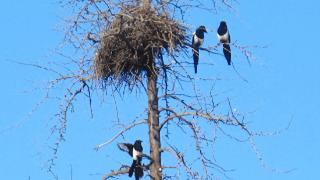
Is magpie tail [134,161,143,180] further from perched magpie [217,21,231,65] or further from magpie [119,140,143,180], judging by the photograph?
perched magpie [217,21,231,65]

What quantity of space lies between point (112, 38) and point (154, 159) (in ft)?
3.86

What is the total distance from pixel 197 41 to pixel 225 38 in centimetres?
72

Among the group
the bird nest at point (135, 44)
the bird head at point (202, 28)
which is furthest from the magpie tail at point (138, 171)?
the bird head at point (202, 28)

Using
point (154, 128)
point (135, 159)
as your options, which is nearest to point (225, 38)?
point (154, 128)

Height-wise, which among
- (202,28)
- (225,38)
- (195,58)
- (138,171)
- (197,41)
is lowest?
(138,171)

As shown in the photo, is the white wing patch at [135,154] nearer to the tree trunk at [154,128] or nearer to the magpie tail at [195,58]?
the tree trunk at [154,128]

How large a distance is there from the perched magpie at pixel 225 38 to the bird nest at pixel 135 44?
43cm

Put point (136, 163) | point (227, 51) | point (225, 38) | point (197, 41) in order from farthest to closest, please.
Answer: point (225, 38) < point (197, 41) < point (227, 51) < point (136, 163)

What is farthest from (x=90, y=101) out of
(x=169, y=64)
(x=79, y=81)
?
(x=169, y=64)

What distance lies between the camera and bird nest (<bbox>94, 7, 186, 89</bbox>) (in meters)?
8.71

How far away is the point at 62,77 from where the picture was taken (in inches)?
336

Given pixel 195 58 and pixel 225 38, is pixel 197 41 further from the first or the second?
Answer: pixel 225 38

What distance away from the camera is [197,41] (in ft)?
29.0

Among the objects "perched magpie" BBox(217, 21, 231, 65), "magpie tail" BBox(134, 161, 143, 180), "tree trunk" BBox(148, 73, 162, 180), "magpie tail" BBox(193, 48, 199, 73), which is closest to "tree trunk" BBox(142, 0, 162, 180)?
"tree trunk" BBox(148, 73, 162, 180)
